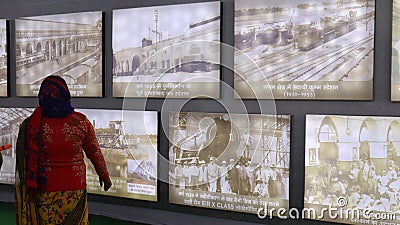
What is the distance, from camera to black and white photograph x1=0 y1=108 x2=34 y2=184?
484cm

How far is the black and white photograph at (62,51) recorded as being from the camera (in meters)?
4.35

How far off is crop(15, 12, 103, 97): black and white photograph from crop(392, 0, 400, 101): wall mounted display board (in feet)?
7.51

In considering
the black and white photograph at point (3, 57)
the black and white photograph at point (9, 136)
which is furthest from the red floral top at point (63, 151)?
the black and white photograph at point (3, 57)

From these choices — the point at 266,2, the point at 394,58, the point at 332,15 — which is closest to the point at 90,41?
the point at 266,2

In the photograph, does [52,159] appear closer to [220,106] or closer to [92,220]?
[220,106]

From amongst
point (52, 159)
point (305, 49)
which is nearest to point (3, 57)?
point (52, 159)

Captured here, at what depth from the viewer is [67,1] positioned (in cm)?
453

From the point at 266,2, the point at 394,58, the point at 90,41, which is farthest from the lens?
the point at 90,41

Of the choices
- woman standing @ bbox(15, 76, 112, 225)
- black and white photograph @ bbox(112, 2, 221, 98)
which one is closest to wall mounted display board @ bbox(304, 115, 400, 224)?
black and white photograph @ bbox(112, 2, 221, 98)

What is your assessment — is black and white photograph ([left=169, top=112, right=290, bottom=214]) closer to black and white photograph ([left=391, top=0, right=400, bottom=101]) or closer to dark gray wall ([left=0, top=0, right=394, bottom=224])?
Answer: dark gray wall ([left=0, top=0, right=394, bottom=224])

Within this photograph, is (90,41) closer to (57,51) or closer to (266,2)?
(57,51)

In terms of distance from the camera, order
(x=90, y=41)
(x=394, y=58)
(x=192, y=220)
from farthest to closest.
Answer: (x=90, y=41) → (x=192, y=220) → (x=394, y=58)

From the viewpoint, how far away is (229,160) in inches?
150

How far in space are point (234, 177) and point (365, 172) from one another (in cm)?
93
